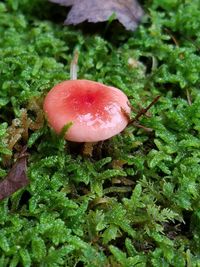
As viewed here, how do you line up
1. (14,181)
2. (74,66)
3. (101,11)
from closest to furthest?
1. (14,181)
2. (74,66)
3. (101,11)

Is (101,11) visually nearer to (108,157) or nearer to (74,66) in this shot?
(74,66)

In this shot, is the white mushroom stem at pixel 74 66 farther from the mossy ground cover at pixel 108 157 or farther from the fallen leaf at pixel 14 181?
the fallen leaf at pixel 14 181

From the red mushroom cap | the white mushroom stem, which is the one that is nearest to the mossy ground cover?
the white mushroom stem

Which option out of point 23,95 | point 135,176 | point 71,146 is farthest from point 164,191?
point 23,95

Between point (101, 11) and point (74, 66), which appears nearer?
point (74, 66)

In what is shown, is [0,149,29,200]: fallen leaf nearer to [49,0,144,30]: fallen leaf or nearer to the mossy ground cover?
the mossy ground cover

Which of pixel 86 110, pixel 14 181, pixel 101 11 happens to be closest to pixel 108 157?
pixel 86 110
